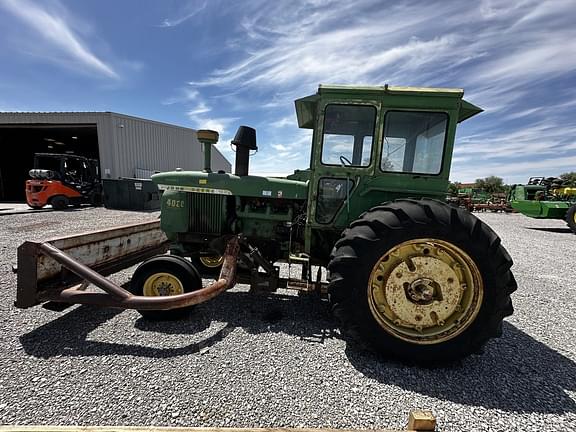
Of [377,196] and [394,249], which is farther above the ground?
[377,196]

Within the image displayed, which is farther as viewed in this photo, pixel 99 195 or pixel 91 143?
pixel 91 143

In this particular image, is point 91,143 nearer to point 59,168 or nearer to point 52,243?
point 59,168

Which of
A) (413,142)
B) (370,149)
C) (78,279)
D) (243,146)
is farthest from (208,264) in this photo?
(413,142)

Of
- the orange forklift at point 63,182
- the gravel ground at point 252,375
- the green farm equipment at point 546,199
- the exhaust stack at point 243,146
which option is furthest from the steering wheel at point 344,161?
the orange forklift at point 63,182

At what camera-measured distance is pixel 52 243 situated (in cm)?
269

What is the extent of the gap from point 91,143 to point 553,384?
2758cm

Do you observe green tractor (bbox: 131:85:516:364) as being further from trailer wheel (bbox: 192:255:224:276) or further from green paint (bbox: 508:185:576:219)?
green paint (bbox: 508:185:576:219)

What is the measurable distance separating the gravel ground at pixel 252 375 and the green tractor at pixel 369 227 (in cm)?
28

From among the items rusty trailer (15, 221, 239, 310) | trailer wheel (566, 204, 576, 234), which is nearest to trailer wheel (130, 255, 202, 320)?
rusty trailer (15, 221, 239, 310)

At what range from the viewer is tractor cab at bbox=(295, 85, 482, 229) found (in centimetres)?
272

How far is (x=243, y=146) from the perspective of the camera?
3408mm

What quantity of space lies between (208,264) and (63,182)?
13.0 m

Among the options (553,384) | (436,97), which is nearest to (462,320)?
(553,384)

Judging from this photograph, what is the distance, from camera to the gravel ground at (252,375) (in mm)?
1798
